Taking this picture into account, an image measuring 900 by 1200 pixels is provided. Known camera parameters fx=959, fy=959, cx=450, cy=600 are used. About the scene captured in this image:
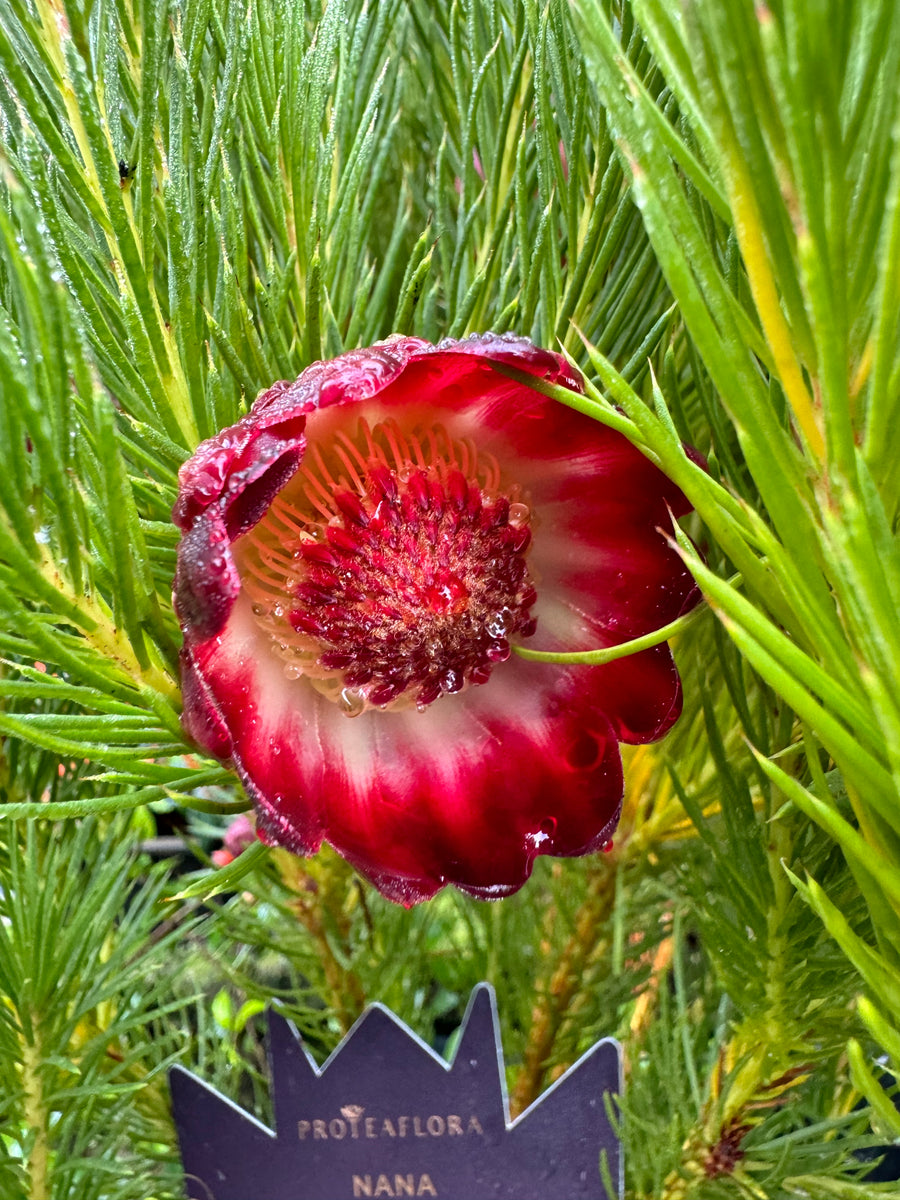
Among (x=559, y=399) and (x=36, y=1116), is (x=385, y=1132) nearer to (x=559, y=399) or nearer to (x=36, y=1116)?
(x=36, y=1116)

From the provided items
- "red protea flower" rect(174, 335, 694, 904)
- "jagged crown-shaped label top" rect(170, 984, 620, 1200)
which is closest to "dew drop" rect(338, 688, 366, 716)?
"red protea flower" rect(174, 335, 694, 904)

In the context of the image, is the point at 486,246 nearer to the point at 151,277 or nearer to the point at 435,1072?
the point at 151,277

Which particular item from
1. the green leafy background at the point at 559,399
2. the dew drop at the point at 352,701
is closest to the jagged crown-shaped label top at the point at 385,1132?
the green leafy background at the point at 559,399

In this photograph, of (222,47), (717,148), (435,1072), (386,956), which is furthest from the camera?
(386,956)

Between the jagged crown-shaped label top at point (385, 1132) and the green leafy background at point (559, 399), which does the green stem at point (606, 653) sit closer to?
the green leafy background at point (559, 399)

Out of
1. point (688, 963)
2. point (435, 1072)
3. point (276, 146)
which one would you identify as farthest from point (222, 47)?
point (688, 963)
